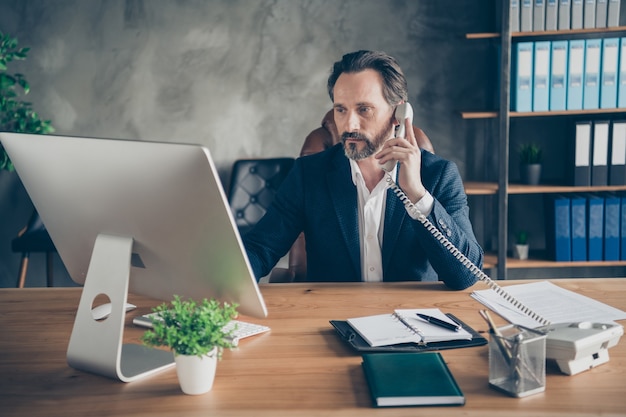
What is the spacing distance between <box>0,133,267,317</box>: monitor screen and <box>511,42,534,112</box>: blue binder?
2561 mm

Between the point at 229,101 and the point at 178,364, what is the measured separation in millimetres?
2919

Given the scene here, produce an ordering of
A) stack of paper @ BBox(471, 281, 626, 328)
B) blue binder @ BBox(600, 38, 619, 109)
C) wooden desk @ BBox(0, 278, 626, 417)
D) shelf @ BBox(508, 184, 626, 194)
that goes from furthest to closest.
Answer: shelf @ BBox(508, 184, 626, 194)
blue binder @ BBox(600, 38, 619, 109)
stack of paper @ BBox(471, 281, 626, 328)
wooden desk @ BBox(0, 278, 626, 417)

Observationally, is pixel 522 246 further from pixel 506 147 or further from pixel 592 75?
pixel 592 75

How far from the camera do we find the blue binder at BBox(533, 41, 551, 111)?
3.36m

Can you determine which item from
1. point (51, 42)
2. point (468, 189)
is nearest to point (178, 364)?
point (468, 189)

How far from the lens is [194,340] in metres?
1.09

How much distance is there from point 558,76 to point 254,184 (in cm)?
169

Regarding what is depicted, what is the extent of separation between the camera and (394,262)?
1.99 metres

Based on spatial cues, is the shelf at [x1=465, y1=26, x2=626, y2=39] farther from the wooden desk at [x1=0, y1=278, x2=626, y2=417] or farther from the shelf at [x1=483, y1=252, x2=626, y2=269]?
the wooden desk at [x1=0, y1=278, x2=626, y2=417]

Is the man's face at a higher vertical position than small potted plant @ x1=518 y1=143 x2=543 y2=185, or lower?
higher

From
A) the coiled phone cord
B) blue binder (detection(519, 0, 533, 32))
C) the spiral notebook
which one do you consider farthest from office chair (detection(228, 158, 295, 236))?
the spiral notebook

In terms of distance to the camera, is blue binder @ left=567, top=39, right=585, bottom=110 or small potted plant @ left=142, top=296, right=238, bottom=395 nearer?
small potted plant @ left=142, top=296, right=238, bottom=395

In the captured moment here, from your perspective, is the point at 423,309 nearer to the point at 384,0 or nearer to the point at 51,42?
the point at 384,0

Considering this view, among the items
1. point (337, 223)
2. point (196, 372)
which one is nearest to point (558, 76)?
point (337, 223)
